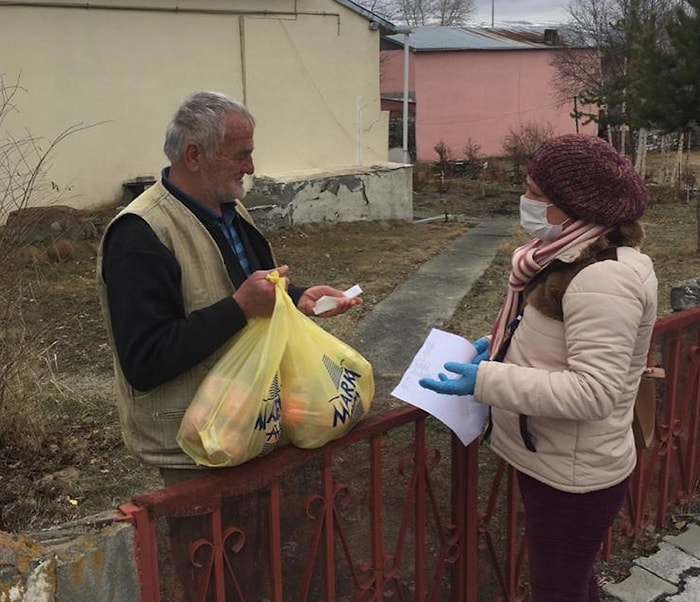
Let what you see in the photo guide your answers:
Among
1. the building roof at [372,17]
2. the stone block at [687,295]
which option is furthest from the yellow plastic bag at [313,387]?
the building roof at [372,17]

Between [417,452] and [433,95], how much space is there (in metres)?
21.4

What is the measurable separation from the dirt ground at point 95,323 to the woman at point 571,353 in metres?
1.03

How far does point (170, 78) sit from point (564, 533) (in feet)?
26.8

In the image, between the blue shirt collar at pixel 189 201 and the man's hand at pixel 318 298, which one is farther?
the man's hand at pixel 318 298

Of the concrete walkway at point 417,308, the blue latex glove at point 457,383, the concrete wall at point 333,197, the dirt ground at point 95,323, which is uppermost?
the blue latex glove at point 457,383

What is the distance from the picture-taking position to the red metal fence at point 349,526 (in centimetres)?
167

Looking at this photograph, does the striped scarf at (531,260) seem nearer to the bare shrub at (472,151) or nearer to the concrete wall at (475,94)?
Result: the bare shrub at (472,151)

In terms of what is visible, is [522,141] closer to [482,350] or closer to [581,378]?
[482,350]

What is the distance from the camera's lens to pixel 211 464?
170 centimetres

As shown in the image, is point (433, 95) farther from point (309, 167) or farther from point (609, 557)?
point (609, 557)

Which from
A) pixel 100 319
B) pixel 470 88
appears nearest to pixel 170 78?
pixel 100 319

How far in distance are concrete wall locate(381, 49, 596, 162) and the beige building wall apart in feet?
38.3

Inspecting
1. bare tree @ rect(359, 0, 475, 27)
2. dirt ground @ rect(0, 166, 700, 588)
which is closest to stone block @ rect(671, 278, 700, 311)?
dirt ground @ rect(0, 166, 700, 588)

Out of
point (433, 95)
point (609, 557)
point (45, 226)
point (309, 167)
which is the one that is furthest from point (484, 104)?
point (609, 557)
